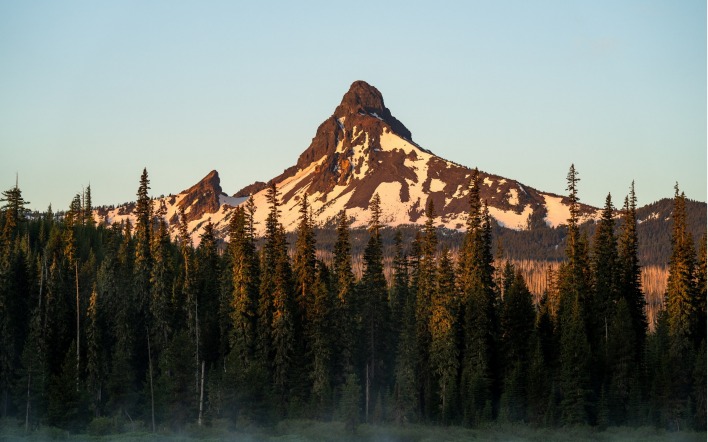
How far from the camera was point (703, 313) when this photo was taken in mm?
100625

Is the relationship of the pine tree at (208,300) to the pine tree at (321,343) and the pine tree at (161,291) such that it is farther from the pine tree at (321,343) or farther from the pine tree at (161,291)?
the pine tree at (321,343)

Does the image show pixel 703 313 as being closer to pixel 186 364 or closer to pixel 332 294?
pixel 332 294

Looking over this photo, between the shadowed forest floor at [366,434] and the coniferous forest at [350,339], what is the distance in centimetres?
271

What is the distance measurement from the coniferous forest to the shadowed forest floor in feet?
8.88

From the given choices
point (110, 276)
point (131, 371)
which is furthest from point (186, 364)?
point (110, 276)

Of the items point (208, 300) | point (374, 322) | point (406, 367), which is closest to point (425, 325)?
point (406, 367)

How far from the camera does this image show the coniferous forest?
90125mm

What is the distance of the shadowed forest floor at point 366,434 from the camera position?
72.2m

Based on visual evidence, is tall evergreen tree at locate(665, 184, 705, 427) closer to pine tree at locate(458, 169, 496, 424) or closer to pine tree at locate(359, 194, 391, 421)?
pine tree at locate(458, 169, 496, 424)

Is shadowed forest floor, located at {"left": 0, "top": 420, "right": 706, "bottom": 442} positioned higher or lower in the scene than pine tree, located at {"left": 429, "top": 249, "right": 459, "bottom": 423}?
lower

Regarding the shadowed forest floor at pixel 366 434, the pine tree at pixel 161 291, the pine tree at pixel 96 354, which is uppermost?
the pine tree at pixel 161 291

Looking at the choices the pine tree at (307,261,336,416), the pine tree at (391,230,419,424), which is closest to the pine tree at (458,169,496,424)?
the pine tree at (391,230,419,424)

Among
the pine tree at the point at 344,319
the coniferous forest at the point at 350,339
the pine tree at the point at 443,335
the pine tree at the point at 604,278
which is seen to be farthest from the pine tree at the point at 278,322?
the pine tree at the point at 604,278

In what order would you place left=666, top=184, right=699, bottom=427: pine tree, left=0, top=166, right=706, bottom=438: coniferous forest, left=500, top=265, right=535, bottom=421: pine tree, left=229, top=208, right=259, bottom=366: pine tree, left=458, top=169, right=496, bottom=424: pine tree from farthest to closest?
left=229, top=208, right=259, bottom=366: pine tree → left=666, top=184, right=699, bottom=427: pine tree → left=458, top=169, right=496, bottom=424: pine tree → left=500, top=265, right=535, bottom=421: pine tree → left=0, top=166, right=706, bottom=438: coniferous forest
